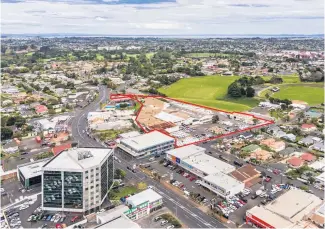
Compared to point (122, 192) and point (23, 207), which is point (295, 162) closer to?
point (122, 192)

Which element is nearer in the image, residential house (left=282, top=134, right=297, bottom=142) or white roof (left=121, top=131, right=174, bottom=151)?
white roof (left=121, top=131, right=174, bottom=151)

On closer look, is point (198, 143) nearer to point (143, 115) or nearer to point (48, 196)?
point (143, 115)

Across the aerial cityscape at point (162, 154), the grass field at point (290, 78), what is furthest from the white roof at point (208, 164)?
the grass field at point (290, 78)

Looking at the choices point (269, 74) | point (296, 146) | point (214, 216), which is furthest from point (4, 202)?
point (269, 74)

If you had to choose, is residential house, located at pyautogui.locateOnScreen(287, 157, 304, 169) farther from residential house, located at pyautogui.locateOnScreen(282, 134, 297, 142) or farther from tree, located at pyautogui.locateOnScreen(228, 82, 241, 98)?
tree, located at pyautogui.locateOnScreen(228, 82, 241, 98)

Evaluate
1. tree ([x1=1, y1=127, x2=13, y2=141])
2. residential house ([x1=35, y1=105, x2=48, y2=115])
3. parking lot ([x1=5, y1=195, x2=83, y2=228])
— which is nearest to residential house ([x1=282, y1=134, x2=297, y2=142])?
parking lot ([x1=5, y1=195, x2=83, y2=228])

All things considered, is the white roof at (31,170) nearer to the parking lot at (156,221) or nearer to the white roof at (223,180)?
the parking lot at (156,221)
